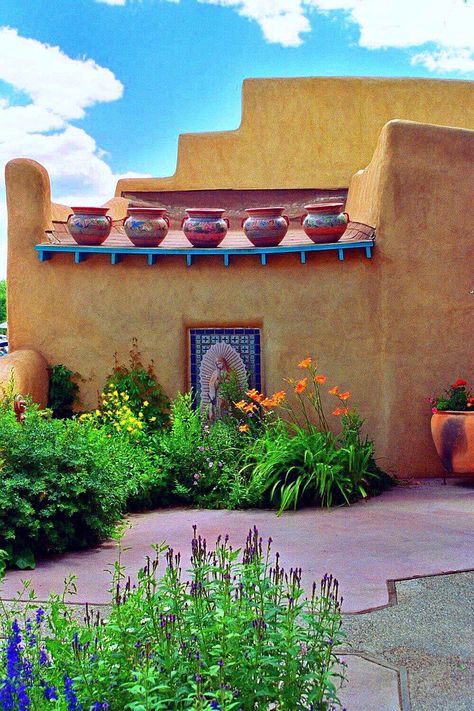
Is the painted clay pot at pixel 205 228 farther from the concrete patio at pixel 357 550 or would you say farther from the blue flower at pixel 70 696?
the blue flower at pixel 70 696

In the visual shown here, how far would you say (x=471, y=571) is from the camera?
586 centimetres

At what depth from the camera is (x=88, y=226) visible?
10133mm

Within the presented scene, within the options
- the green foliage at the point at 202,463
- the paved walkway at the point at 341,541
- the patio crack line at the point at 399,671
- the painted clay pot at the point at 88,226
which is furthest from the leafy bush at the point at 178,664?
the painted clay pot at the point at 88,226

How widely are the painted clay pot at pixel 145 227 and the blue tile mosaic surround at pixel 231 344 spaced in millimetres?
1212

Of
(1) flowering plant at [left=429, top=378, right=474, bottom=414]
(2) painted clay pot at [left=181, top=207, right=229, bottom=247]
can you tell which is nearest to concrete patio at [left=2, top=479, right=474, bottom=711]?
(1) flowering plant at [left=429, top=378, right=474, bottom=414]

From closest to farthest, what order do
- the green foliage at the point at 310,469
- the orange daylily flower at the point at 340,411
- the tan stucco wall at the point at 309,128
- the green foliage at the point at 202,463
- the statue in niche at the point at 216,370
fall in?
1. the green foliage at the point at 310,469
2. the green foliage at the point at 202,463
3. the orange daylily flower at the point at 340,411
4. the statue in niche at the point at 216,370
5. the tan stucco wall at the point at 309,128

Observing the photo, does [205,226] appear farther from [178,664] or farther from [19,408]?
[178,664]

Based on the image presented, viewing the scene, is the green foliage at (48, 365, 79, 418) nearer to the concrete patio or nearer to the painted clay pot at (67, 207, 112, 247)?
the painted clay pot at (67, 207, 112, 247)

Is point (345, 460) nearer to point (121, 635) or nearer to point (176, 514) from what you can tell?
point (176, 514)

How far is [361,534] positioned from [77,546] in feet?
7.77

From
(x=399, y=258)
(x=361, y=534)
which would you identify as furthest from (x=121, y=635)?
(x=399, y=258)

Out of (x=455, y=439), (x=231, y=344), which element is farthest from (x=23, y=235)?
(x=455, y=439)

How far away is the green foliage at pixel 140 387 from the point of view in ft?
32.4

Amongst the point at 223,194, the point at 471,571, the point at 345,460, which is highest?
the point at 223,194
